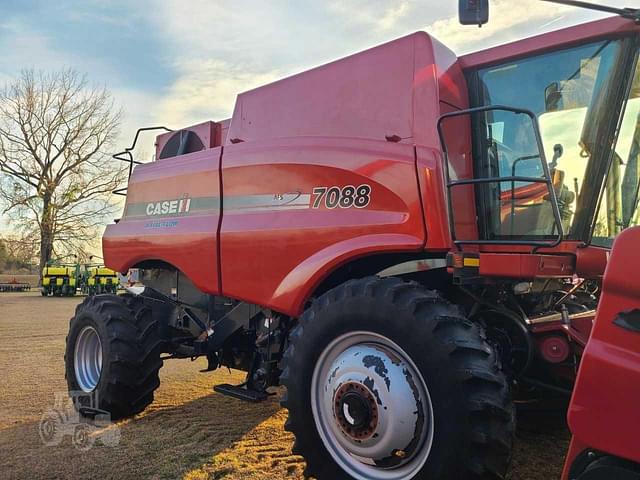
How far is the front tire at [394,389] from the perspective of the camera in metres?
2.67

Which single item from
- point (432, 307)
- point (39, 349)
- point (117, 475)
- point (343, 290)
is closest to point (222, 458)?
point (117, 475)

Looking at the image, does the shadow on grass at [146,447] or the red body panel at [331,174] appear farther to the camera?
the shadow on grass at [146,447]

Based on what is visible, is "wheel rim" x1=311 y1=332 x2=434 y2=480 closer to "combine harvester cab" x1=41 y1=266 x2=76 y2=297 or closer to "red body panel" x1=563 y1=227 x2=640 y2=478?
"red body panel" x1=563 y1=227 x2=640 y2=478

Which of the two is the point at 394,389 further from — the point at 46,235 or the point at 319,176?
the point at 46,235

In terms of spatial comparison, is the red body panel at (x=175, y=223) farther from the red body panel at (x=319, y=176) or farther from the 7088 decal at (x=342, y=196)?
the 7088 decal at (x=342, y=196)

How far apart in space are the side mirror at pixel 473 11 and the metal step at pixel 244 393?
2943 millimetres

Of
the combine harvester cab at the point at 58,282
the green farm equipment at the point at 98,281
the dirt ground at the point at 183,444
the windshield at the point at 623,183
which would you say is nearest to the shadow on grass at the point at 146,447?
the dirt ground at the point at 183,444

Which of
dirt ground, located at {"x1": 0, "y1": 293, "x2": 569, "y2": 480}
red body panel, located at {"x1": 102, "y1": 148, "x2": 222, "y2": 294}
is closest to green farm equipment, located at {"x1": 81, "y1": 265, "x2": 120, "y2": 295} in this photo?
dirt ground, located at {"x1": 0, "y1": 293, "x2": 569, "y2": 480}

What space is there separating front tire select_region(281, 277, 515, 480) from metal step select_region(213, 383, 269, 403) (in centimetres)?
86

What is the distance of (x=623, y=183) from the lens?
10.9 ft

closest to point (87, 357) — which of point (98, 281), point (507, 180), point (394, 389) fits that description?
point (394, 389)

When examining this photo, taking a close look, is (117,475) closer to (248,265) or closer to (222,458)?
(222,458)

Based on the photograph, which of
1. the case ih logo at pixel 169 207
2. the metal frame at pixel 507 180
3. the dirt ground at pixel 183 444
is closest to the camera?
the metal frame at pixel 507 180

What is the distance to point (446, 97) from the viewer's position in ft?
11.7
